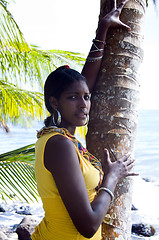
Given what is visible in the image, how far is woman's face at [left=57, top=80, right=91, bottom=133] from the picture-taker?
5.50ft

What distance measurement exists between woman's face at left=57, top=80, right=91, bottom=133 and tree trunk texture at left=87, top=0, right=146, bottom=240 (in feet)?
1.06

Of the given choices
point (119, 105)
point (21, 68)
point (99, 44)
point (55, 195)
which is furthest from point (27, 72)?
point (55, 195)

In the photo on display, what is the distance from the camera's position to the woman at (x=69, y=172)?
1452mm

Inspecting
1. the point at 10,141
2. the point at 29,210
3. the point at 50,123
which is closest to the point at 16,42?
the point at 50,123

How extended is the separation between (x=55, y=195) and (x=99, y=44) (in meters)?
1.02

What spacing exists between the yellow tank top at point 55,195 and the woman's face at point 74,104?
16 centimetres

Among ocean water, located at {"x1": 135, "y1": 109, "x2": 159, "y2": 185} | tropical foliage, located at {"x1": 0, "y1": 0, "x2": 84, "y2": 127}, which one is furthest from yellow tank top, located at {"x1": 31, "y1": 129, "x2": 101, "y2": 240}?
ocean water, located at {"x1": 135, "y1": 109, "x2": 159, "y2": 185}

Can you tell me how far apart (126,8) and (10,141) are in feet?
118

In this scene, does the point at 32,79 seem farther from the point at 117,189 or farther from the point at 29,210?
the point at 29,210

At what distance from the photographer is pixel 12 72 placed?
19.6 ft

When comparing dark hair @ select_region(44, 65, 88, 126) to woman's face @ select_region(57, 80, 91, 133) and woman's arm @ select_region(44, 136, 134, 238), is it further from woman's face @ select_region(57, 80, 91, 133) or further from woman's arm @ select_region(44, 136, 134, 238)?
woman's arm @ select_region(44, 136, 134, 238)

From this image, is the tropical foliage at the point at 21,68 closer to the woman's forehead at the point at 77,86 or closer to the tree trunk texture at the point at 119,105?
the tree trunk texture at the point at 119,105

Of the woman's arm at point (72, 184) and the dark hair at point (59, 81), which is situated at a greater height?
the dark hair at point (59, 81)

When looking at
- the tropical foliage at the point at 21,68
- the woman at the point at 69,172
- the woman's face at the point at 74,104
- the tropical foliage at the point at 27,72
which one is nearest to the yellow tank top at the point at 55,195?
the woman at the point at 69,172
